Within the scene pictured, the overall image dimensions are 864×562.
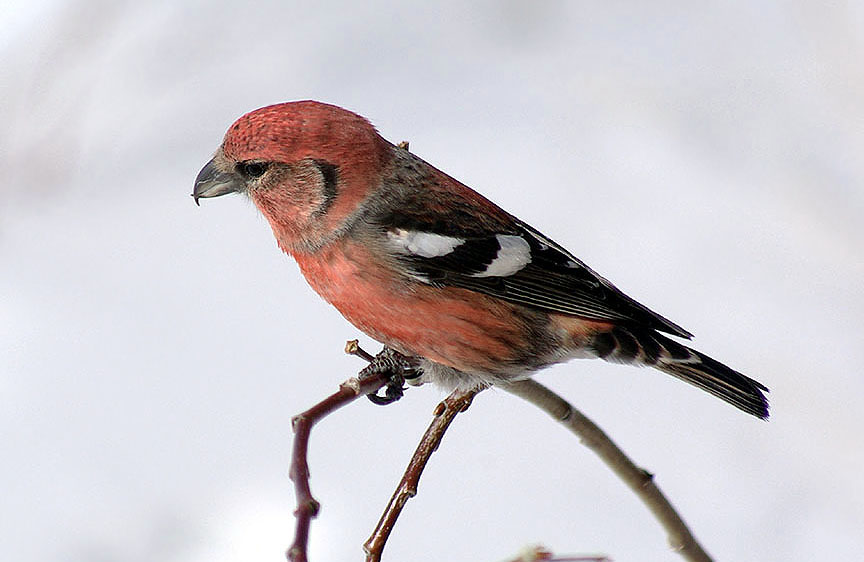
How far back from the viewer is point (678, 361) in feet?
7.48

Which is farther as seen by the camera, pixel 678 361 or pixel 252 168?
pixel 678 361

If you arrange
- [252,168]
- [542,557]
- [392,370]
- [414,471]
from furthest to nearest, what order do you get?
[392,370], [252,168], [414,471], [542,557]

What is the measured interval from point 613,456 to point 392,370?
1.81 ft

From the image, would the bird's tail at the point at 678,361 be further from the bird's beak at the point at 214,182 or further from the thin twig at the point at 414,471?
the bird's beak at the point at 214,182

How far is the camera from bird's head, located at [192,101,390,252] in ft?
6.85

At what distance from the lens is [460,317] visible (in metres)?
2.22

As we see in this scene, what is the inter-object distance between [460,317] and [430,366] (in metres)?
0.17

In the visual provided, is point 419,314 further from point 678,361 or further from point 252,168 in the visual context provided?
point 678,361

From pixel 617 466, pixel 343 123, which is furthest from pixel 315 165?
pixel 617 466

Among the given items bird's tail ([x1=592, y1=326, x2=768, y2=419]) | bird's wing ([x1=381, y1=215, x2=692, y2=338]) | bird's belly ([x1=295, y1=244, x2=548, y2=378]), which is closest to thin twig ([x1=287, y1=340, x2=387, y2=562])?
bird's belly ([x1=295, y1=244, x2=548, y2=378])

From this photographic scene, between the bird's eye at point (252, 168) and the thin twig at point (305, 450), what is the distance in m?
0.48

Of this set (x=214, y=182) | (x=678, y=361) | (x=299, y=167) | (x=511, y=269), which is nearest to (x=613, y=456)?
(x=678, y=361)

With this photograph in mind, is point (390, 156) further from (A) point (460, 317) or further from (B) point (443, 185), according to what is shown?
(A) point (460, 317)

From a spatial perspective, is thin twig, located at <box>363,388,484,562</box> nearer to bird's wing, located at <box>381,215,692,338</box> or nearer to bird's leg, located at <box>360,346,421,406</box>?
bird's leg, located at <box>360,346,421,406</box>
